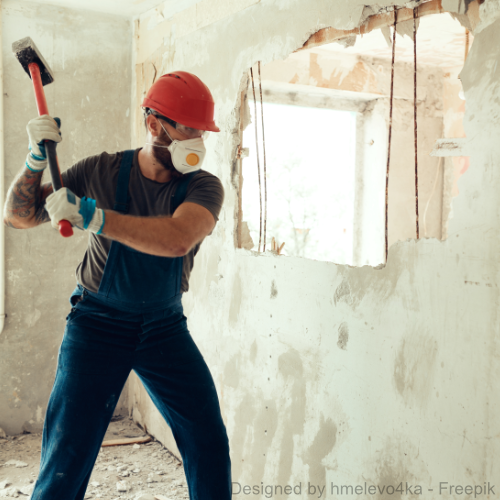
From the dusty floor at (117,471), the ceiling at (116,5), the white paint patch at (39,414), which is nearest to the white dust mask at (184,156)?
the ceiling at (116,5)

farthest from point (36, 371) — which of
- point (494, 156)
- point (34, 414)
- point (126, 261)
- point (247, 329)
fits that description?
point (494, 156)

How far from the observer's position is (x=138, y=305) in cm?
173

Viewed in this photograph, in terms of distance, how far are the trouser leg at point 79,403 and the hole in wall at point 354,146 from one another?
7.63 feet

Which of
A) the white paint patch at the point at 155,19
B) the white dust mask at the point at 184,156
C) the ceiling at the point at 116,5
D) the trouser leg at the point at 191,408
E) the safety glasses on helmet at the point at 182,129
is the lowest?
the trouser leg at the point at 191,408

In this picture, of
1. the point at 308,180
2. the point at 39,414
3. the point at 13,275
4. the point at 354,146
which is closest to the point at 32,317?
the point at 13,275

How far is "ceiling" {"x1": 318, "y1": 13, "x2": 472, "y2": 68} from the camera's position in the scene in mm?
3137

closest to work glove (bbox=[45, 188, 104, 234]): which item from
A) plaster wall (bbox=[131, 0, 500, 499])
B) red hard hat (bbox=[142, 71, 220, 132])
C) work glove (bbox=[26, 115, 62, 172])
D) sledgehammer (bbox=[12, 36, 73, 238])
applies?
sledgehammer (bbox=[12, 36, 73, 238])

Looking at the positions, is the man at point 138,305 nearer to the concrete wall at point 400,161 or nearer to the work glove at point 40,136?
the work glove at point 40,136

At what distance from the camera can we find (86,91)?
323 cm

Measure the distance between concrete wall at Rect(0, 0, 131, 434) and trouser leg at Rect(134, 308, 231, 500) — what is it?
5.53ft

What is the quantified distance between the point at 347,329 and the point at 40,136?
46.3 inches

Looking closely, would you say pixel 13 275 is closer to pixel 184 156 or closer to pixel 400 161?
pixel 184 156

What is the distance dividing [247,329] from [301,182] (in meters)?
2.88

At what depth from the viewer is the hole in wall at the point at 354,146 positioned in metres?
3.83
